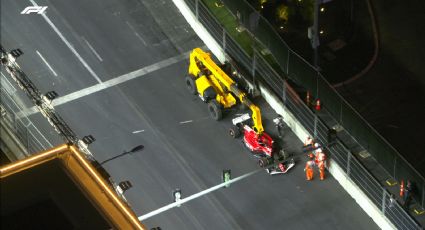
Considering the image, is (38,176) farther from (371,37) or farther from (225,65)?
(371,37)

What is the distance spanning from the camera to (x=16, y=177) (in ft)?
151

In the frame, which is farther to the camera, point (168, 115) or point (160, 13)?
Answer: point (160, 13)

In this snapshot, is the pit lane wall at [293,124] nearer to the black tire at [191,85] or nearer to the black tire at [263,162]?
the black tire at [191,85]

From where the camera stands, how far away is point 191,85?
235 ft

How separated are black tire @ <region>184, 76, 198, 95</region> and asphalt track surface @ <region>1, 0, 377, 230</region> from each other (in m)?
0.48

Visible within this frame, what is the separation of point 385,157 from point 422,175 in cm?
336

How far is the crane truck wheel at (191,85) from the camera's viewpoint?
71375mm

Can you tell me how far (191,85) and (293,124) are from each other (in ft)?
20.3

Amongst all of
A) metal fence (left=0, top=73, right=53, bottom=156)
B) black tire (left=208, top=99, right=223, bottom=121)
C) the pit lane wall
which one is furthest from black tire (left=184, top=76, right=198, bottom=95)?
metal fence (left=0, top=73, right=53, bottom=156)

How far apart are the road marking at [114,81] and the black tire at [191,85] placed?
96.5 inches

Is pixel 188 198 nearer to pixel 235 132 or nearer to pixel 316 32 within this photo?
pixel 235 132

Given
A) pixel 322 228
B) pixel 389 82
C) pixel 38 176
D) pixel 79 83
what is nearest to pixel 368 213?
pixel 322 228

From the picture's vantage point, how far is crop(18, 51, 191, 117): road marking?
7138 centimetres

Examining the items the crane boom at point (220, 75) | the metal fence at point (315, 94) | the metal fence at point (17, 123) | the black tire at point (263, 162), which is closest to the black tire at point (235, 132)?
the crane boom at point (220, 75)
